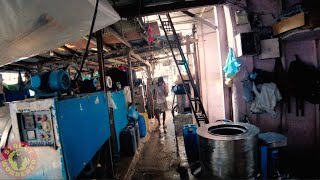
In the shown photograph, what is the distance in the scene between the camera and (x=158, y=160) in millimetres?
5953

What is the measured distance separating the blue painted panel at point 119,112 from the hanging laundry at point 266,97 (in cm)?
391

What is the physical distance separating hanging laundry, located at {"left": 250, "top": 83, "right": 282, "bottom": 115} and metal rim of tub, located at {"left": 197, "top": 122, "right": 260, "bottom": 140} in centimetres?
65

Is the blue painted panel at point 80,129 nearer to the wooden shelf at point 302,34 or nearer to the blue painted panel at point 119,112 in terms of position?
the blue painted panel at point 119,112

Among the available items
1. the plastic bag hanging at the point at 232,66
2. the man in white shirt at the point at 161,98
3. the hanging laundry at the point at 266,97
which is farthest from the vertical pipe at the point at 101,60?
the man in white shirt at the point at 161,98

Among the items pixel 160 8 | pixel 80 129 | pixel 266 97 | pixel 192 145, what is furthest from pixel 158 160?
pixel 160 8

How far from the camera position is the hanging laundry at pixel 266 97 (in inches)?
168

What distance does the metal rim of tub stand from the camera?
353cm

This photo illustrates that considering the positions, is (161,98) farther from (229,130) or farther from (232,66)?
(229,130)

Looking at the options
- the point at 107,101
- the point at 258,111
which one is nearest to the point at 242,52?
the point at 258,111

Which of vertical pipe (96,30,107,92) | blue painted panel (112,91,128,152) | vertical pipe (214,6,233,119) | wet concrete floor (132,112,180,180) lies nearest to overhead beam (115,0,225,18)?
vertical pipe (96,30,107,92)

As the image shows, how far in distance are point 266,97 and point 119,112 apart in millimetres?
4277

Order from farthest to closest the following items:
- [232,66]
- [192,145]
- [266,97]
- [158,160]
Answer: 1. [158,160]
2. [192,145]
3. [232,66]
4. [266,97]

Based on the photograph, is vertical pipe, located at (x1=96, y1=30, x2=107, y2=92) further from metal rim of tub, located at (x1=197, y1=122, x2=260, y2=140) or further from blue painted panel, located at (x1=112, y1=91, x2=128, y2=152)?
metal rim of tub, located at (x1=197, y1=122, x2=260, y2=140)

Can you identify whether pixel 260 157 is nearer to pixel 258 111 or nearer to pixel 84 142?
pixel 258 111
